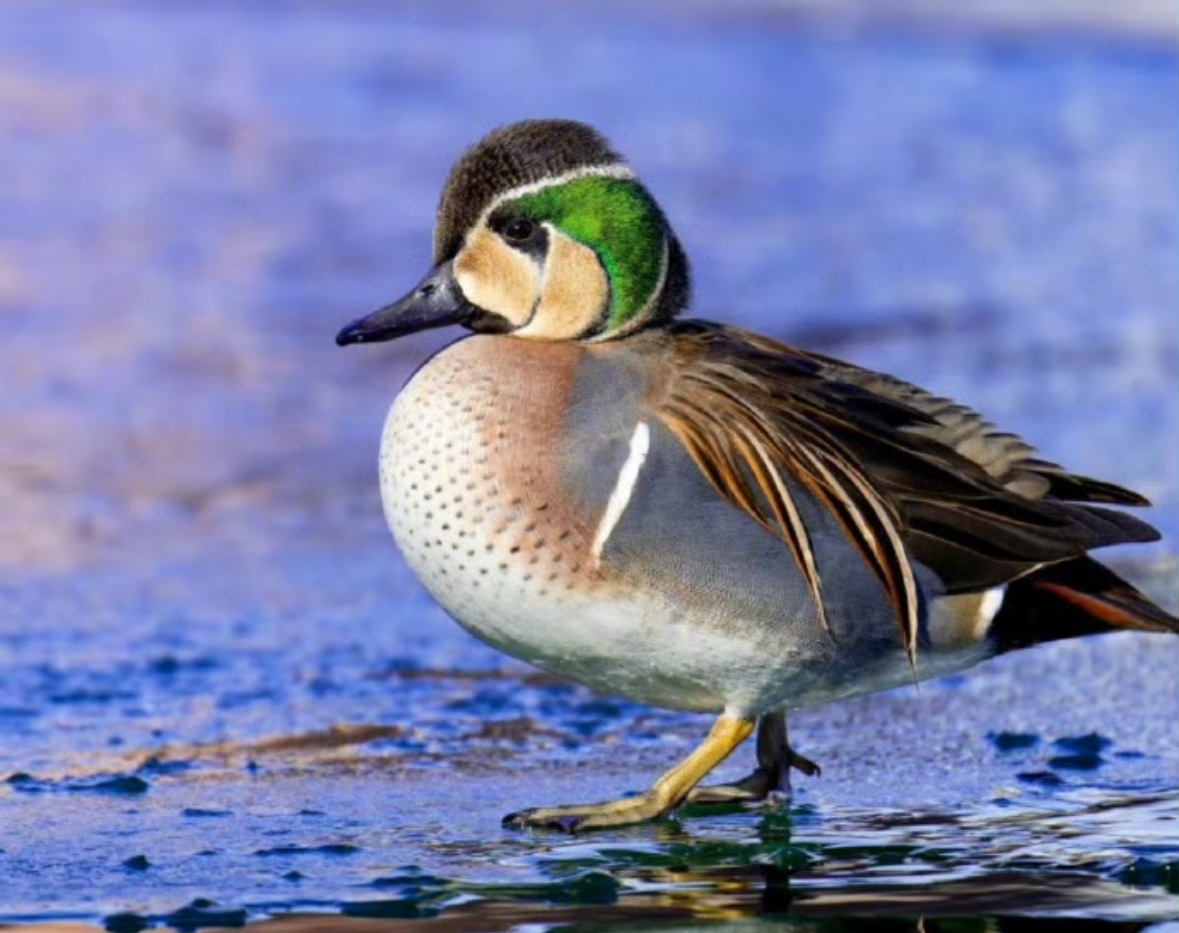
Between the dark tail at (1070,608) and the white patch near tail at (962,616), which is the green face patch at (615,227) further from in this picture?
the dark tail at (1070,608)

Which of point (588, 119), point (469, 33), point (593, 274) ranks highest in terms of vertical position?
point (469, 33)

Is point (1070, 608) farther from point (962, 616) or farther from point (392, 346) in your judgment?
point (392, 346)

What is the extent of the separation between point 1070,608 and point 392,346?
556 centimetres

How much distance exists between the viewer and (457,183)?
5.26 meters

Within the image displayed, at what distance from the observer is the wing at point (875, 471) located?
5094 millimetres

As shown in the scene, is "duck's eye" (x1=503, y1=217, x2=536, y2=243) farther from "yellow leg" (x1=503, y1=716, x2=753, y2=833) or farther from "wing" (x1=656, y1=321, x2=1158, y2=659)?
"yellow leg" (x1=503, y1=716, x2=753, y2=833)

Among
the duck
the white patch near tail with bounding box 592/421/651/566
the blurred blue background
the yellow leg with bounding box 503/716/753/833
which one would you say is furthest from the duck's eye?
the blurred blue background

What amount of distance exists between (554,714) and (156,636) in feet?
4.11

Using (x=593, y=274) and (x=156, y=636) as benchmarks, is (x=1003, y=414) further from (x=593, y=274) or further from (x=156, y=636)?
(x=593, y=274)

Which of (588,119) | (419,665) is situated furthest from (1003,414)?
(588,119)

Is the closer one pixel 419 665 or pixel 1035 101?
pixel 419 665

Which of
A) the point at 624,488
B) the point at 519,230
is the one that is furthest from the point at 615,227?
the point at 624,488

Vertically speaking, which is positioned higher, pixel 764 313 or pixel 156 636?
pixel 764 313

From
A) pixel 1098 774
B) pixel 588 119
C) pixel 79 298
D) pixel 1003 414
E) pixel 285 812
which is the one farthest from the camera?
pixel 588 119
